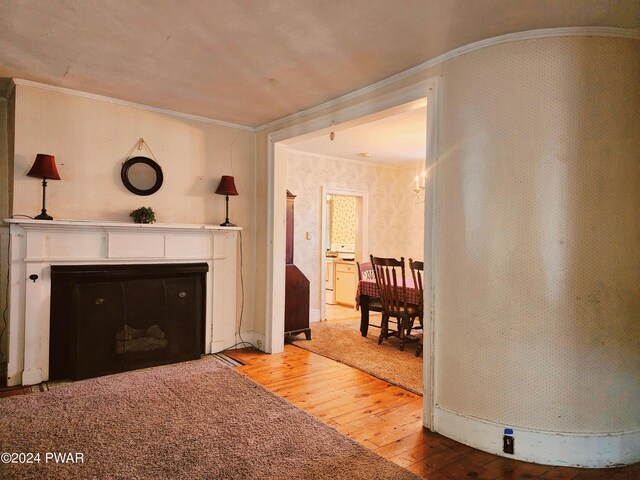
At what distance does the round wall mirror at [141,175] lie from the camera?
3762 millimetres

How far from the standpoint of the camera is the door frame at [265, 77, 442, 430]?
2.67 metres

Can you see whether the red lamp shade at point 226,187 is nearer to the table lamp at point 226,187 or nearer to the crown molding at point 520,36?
the table lamp at point 226,187

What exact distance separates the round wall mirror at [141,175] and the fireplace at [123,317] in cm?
75

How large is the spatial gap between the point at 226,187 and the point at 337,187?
104 inches

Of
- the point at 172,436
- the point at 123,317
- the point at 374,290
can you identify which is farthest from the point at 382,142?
the point at 172,436

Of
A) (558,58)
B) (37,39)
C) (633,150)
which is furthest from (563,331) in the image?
(37,39)

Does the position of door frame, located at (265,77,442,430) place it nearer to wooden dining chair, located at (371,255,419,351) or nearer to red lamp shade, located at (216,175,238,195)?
red lamp shade, located at (216,175,238,195)

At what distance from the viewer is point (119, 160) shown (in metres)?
3.74

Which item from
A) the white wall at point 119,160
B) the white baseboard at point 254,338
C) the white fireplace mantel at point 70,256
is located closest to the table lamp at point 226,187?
the white wall at point 119,160

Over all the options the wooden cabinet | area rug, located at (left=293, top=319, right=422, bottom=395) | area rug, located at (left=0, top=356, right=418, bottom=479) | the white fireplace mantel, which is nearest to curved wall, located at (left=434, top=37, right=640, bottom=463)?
area rug, located at (left=0, top=356, right=418, bottom=479)

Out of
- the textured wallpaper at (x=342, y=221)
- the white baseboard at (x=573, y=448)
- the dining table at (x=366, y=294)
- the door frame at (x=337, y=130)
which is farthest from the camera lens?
the textured wallpaper at (x=342, y=221)

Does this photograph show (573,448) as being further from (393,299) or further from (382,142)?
(382,142)

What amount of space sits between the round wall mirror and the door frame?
114 cm

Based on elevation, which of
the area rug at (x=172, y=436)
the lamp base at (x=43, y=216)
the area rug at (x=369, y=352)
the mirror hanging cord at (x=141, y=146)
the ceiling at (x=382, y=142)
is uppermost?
the ceiling at (x=382, y=142)
